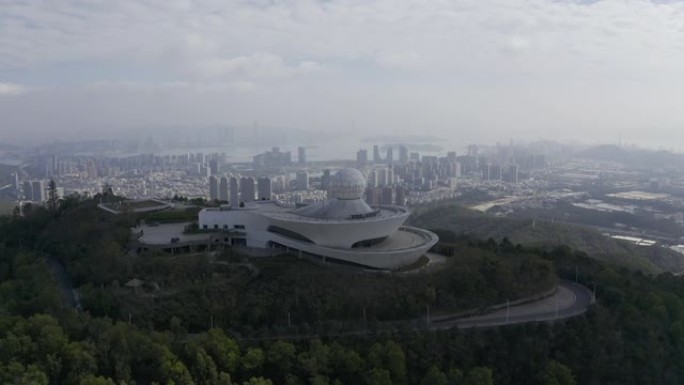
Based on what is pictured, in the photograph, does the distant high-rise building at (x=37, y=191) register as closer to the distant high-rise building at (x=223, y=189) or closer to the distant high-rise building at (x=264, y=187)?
the distant high-rise building at (x=223, y=189)

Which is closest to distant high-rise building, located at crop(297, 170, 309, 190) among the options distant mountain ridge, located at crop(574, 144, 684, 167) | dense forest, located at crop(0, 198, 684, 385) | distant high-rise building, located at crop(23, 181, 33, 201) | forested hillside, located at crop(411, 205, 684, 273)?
forested hillside, located at crop(411, 205, 684, 273)

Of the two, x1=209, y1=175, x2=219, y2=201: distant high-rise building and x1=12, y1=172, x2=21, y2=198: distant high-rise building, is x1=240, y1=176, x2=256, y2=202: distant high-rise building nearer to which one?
x1=209, y1=175, x2=219, y2=201: distant high-rise building

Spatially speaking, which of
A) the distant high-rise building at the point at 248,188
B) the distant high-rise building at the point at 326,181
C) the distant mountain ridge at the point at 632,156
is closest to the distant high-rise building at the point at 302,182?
the distant high-rise building at the point at 326,181

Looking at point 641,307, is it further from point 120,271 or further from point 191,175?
point 191,175

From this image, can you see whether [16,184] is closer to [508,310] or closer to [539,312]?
[508,310]

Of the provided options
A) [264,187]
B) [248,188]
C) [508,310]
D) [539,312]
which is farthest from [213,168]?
[539,312]

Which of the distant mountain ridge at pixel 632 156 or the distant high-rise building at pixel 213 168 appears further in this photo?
the distant mountain ridge at pixel 632 156

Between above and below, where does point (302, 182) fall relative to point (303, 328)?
above
